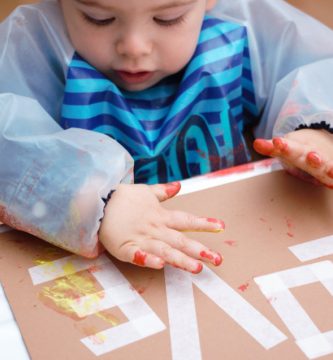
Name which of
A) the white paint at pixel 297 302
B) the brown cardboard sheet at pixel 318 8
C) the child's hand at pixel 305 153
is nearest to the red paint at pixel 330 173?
the child's hand at pixel 305 153

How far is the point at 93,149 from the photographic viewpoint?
59cm

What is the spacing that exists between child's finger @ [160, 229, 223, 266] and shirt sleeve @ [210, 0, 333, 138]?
0.93 feet

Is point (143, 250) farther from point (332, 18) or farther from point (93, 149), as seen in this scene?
point (332, 18)

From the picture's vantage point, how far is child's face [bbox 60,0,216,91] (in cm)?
66

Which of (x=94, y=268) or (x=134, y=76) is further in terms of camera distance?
(x=134, y=76)

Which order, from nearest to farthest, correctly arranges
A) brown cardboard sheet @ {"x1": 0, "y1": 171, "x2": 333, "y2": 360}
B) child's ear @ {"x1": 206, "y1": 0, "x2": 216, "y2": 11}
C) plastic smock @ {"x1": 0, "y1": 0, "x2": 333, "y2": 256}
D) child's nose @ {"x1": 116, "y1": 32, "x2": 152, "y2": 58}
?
1. brown cardboard sheet @ {"x1": 0, "y1": 171, "x2": 333, "y2": 360}
2. plastic smock @ {"x1": 0, "y1": 0, "x2": 333, "y2": 256}
3. child's nose @ {"x1": 116, "y1": 32, "x2": 152, "y2": 58}
4. child's ear @ {"x1": 206, "y1": 0, "x2": 216, "y2": 11}

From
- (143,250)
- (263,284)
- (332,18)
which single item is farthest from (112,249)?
(332,18)

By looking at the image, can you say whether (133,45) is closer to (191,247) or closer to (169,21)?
(169,21)

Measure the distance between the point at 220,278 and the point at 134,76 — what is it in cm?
32

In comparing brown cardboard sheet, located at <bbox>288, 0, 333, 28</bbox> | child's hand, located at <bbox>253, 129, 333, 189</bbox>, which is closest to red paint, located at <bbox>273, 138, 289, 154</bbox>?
child's hand, located at <bbox>253, 129, 333, 189</bbox>

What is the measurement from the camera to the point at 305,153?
0.62 metres

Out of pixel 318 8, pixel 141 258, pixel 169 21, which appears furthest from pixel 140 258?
pixel 318 8

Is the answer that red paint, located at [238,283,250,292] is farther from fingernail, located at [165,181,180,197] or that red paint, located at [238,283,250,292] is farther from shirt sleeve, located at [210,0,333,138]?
shirt sleeve, located at [210,0,333,138]

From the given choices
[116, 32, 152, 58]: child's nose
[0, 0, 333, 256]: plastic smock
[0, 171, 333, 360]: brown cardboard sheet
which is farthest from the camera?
[116, 32, 152, 58]: child's nose
